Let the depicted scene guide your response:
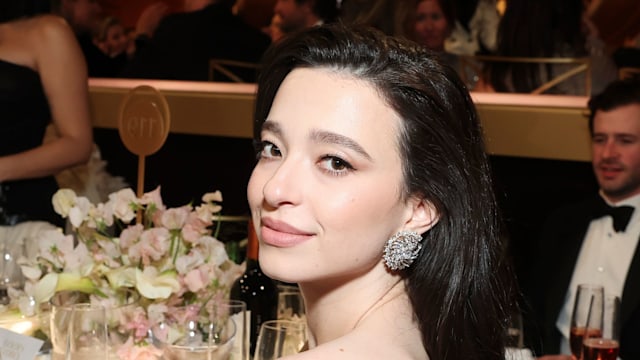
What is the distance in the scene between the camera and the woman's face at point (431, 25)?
256 inches

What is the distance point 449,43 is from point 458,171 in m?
5.29

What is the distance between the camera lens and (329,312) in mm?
1405

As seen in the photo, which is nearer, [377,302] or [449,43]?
[377,302]

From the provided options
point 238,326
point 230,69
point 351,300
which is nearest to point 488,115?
point 230,69

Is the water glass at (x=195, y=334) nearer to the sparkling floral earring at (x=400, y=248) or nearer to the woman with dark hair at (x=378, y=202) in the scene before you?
the woman with dark hair at (x=378, y=202)

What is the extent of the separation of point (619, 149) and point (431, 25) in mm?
3237

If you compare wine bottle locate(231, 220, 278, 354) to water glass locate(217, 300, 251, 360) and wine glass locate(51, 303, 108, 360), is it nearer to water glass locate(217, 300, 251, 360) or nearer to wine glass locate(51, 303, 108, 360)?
water glass locate(217, 300, 251, 360)

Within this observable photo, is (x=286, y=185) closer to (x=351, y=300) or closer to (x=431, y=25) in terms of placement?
(x=351, y=300)

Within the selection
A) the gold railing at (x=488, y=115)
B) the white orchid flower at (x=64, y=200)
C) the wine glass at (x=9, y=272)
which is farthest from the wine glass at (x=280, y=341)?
the gold railing at (x=488, y=115)

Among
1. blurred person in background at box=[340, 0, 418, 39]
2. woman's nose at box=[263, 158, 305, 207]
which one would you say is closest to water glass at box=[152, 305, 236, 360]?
woman's nose at box=[263, 158, 305, 207]

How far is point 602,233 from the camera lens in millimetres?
3598

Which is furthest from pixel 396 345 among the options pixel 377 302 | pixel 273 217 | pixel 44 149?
pixel 44 149

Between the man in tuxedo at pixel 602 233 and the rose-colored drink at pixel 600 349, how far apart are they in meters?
0.89

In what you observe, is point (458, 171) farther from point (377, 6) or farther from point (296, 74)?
point (377, 6)
